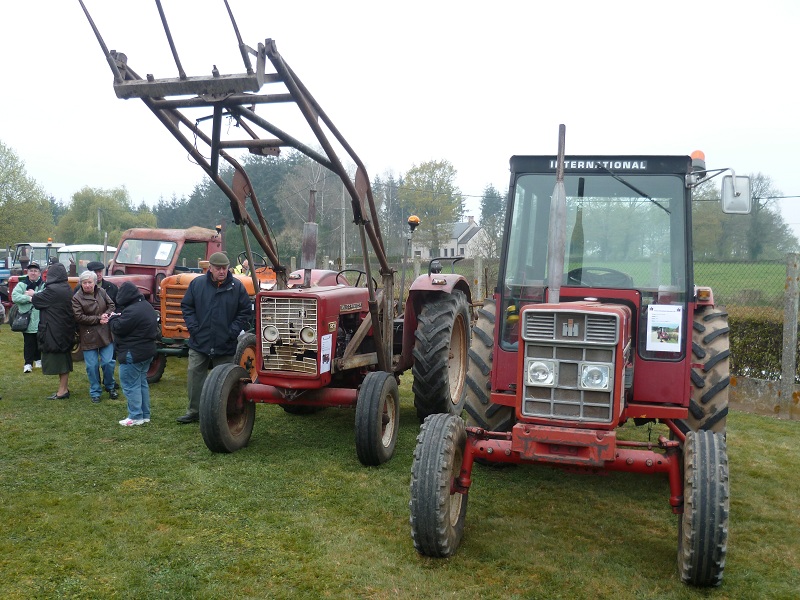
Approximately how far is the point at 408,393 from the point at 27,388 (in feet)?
15.3

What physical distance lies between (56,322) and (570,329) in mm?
6063

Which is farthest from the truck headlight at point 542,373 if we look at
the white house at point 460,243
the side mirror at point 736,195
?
the white house at point 460,243

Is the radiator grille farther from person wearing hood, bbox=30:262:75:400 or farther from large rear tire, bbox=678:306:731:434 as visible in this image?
person wearing hood, bbox=30:262:75:400

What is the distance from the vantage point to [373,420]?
5.22 metres

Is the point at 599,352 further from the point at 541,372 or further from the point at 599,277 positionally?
the point at 599,277

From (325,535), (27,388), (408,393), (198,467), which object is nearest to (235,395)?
(198,467)

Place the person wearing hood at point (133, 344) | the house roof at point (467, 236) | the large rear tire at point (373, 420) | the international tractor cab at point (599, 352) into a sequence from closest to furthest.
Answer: the international tractor cab at point (599, 352), the large rear tire at point (373, 420), the person wearing hood at point (133, 344), the house roof at point (467, 236)

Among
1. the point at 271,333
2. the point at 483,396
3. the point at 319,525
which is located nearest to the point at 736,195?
the point at 483,396

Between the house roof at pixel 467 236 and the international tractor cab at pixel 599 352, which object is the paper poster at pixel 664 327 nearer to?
the international tractor cab at pixel 599 352

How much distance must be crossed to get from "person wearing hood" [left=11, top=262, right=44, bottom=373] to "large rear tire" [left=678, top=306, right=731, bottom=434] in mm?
7808

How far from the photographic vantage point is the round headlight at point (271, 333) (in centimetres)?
559

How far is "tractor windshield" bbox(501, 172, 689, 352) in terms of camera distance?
4578mm

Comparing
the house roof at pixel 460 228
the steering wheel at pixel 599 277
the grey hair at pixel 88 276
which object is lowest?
the grey hair at pixel 88 276

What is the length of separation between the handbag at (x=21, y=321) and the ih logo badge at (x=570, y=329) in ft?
25.2
